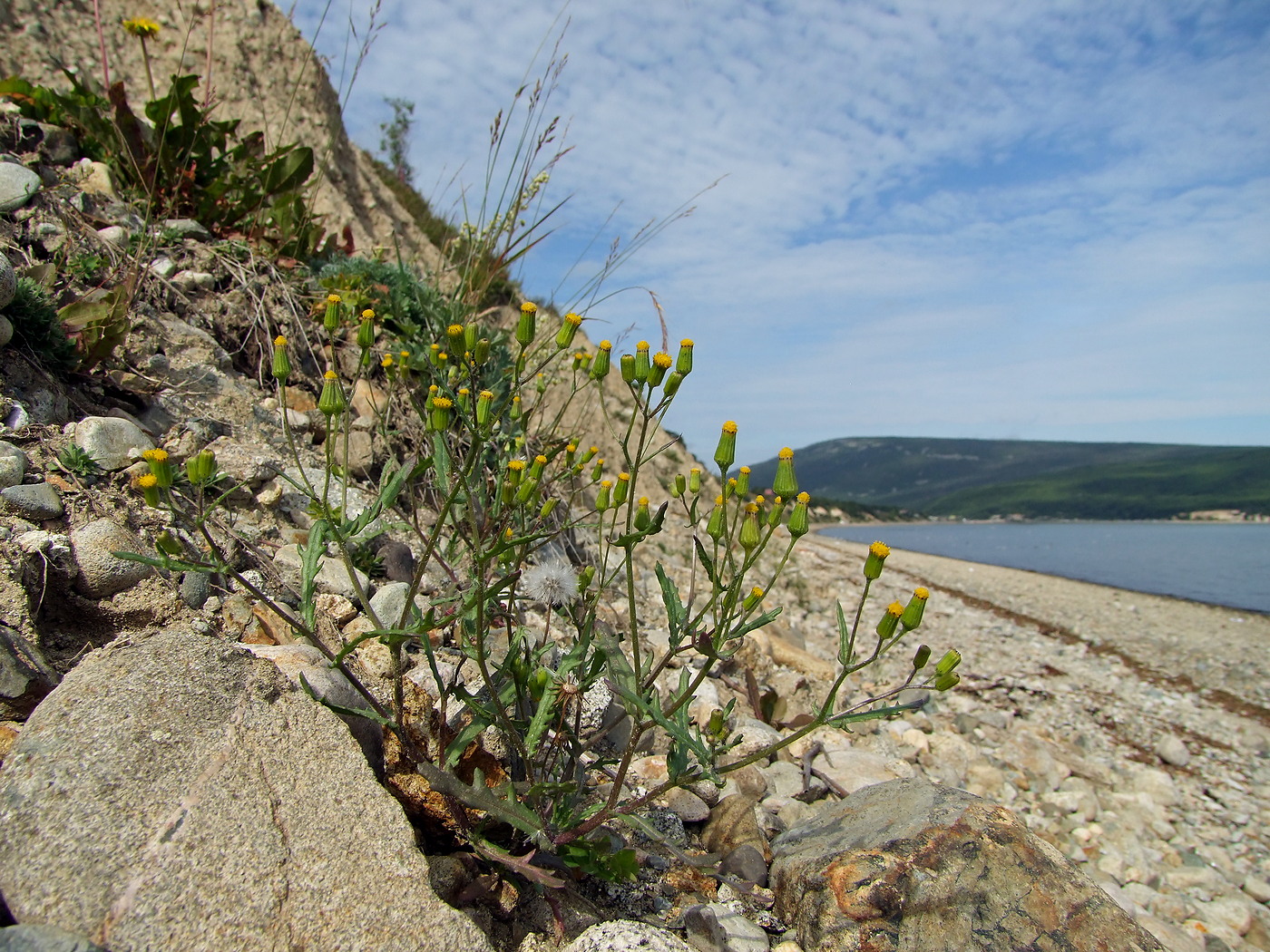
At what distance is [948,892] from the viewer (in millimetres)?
1758

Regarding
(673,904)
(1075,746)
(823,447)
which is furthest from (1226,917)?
(823,447)

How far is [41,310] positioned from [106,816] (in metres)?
2.32

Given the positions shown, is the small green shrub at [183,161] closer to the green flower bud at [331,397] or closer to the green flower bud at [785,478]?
the green flower bud at [331,397]

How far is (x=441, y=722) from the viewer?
1.91m

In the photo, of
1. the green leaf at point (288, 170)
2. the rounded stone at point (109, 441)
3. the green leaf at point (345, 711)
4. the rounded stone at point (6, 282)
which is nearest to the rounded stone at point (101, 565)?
the rounded stone at point (109, 441)

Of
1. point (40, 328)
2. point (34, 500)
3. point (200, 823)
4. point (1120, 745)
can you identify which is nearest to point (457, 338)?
point (200, 823)

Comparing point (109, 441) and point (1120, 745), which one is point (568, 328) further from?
point (1120, 745)

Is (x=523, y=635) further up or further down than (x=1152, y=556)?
further up

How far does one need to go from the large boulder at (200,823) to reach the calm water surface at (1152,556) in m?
16.6

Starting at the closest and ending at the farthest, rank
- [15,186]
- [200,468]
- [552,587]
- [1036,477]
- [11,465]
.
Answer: [200,468] → [11,465] → [552,587] → [15,186] → [1036,477]

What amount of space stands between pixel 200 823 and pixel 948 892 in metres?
1.69

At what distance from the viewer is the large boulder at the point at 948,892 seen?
1703 mm

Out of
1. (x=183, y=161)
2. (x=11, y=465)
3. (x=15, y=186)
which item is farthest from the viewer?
(x=183, y=161)

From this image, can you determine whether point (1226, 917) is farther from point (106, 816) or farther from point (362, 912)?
point (106, 816)
